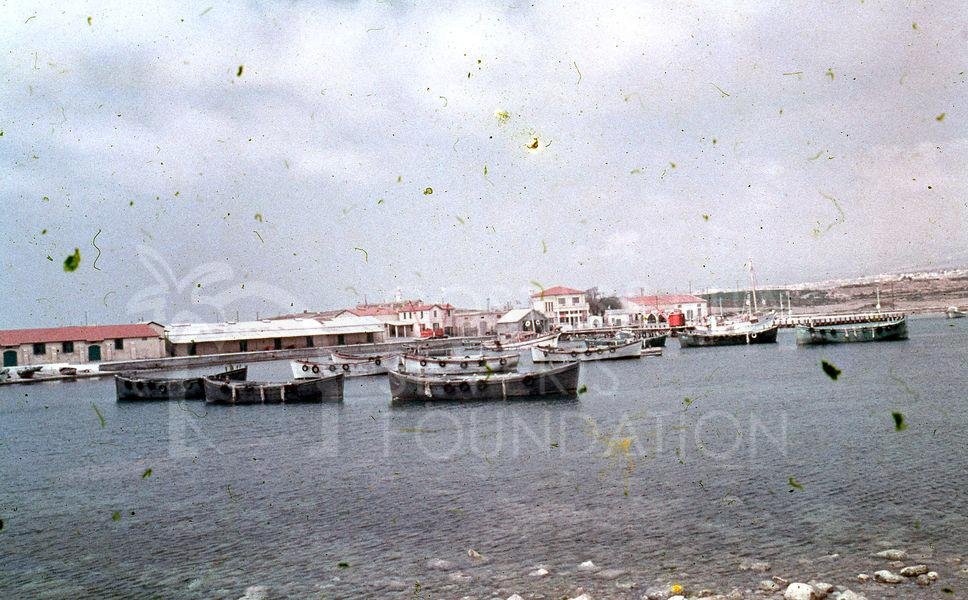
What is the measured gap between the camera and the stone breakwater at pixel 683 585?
28.4 ft

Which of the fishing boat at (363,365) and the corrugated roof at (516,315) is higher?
the corrugated roof at (516,315)

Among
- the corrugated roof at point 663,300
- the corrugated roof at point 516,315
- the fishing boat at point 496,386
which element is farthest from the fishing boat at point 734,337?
the fishing boat at point 496,386

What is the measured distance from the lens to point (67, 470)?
21656 millimetres

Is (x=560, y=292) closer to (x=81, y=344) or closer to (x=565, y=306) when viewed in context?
(x=565, y=306)

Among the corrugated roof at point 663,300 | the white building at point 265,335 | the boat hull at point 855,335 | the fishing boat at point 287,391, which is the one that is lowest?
the boat hull at point 855,335

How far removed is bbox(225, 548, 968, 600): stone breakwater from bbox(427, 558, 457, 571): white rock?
0.02 metres

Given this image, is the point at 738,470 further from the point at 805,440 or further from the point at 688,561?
the point at 688,561

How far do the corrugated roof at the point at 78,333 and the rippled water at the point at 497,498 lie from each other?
48.7 meters

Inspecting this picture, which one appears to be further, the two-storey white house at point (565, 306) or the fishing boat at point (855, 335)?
the two-storey white house at point (565, 306)

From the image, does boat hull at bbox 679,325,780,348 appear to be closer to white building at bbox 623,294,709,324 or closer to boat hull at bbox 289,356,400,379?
white building at bbox 623,294,709,324

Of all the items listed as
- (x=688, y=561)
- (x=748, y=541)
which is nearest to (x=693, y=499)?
(x=748, y=541)

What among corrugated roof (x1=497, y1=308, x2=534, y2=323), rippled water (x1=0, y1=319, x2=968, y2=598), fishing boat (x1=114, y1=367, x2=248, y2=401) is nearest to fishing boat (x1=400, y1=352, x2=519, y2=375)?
fishing boat (x1=114, y1=367, x2=248, y2=401)

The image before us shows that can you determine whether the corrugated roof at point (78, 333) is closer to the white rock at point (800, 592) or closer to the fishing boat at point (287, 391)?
the fishing boat at point (287, 391)

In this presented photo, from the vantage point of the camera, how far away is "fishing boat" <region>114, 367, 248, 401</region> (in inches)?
1729
